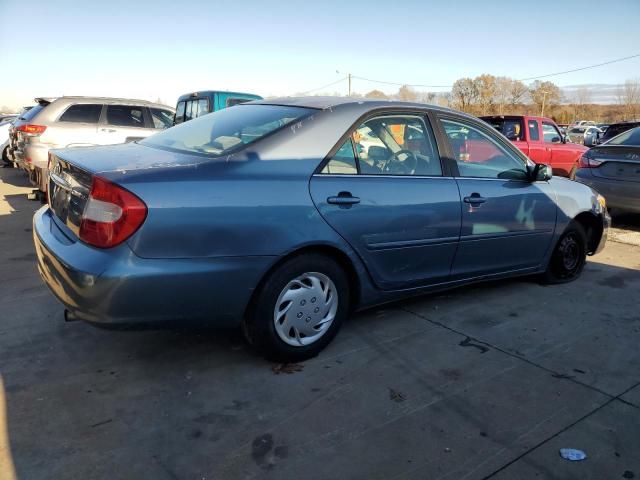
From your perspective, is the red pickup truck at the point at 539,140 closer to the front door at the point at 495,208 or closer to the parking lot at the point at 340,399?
the front door at the point at 495,208

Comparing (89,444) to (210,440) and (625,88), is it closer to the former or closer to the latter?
(210,440)

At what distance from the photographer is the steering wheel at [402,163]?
11.4 ft

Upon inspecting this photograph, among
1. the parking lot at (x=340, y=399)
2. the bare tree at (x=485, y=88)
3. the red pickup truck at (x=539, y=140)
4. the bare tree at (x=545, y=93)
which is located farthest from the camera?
the bare tree at (x=545, y=93)

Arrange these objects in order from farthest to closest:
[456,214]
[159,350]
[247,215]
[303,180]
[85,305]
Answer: [456,214] → [159,350] → [303,180] → [247,215] → [85,305]

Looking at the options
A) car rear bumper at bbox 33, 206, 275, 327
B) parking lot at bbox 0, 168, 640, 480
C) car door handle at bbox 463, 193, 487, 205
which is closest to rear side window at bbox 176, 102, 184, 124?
parking lot at bbox 0, 168, 640, 480

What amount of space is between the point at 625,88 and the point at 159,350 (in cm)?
7688

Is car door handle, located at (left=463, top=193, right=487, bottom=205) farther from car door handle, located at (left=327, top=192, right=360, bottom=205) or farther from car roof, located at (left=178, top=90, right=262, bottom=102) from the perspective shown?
car roof, located at (left=178, top=90, right=262, bottom=102)

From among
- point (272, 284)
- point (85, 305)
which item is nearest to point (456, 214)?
point (272, 284)

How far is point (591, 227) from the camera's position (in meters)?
5.11

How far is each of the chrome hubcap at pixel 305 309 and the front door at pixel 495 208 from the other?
3.76ft

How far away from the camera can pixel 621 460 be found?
2373mm

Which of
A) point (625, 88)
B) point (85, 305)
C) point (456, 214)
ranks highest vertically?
point (625, 88)

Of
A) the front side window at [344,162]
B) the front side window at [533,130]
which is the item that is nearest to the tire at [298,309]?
the front side window at [344,162]

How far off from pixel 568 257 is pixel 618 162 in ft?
10.6
